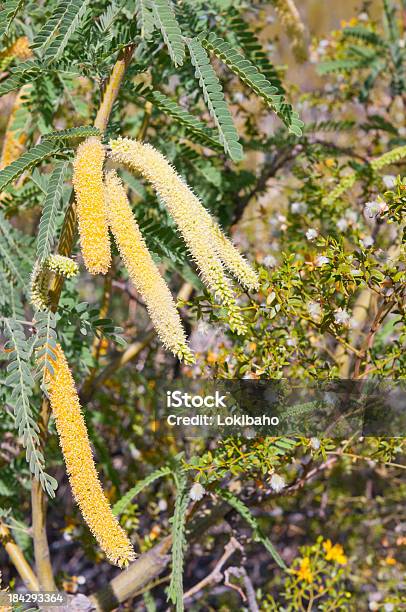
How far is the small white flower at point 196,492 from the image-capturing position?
135cm

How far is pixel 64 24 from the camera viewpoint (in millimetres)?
1064

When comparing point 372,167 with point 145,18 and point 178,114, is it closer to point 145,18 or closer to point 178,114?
point 178,114

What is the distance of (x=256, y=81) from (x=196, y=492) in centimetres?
77

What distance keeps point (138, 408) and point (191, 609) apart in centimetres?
64

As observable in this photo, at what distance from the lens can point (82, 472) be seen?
3.43 ft

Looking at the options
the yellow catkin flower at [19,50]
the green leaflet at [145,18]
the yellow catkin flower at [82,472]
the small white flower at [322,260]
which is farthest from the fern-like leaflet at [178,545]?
the yellow catkin flower at [19,50]

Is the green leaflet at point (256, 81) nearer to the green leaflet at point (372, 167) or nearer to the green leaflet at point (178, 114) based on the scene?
the green leaflet at point (178, 114)

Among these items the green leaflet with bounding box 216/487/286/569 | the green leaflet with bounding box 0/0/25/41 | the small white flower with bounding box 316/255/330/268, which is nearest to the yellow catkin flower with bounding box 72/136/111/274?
the green leaflet with bounding box 0/0/25/41

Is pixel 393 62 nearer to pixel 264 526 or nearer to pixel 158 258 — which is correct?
pixel 158 258

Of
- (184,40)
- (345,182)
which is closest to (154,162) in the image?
(184,40)

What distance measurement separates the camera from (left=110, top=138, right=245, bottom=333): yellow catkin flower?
1.00m

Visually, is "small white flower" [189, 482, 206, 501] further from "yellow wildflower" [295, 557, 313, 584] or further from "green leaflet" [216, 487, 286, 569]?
"yellow wildflower" [295, 557, 313, 584]

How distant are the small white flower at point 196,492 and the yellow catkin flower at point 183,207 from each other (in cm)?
48

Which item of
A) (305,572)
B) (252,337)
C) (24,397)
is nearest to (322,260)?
(252,337)
